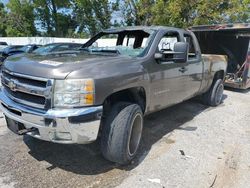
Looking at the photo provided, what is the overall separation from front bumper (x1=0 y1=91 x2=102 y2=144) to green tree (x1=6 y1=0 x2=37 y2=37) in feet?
137

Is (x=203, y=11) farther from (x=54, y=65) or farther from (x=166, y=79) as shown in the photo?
(x=54, y=65)

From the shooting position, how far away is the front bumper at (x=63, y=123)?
294 cm

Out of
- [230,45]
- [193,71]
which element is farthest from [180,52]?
[230,45]

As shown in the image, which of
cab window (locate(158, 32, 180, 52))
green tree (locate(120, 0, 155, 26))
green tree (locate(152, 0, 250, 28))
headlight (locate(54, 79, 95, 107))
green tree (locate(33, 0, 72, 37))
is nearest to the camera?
headlight (locate(54, 79, 95, 107))

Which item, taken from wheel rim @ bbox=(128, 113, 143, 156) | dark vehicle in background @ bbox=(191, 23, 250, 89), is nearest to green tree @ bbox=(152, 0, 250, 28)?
dark vehicle in background @ bbox=(191, 23, 250, 89)

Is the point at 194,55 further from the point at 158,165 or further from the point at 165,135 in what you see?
the point at 158,165

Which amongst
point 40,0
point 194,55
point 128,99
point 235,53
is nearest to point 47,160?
point 128,99

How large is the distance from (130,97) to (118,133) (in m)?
0.70

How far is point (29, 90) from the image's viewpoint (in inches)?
122

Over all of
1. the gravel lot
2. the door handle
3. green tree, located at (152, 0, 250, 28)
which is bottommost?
the gravel lot

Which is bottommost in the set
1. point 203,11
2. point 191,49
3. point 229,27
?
point 191,49

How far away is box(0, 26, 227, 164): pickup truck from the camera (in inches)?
116

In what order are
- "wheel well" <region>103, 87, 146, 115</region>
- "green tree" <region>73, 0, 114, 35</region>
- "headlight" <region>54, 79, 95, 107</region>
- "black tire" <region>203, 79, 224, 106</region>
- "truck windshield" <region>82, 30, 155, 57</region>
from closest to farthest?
"headlight" <region>54, 79, 95, 107</region> < "wheel well" <region>103, 87, 146, 115</region> < "truck windshield" <region>82, 30, 155, 57</region> < "black tire" <region>203, 79, 224, 106</region> < "green tree" <region>73, 0, 114, 35</region>

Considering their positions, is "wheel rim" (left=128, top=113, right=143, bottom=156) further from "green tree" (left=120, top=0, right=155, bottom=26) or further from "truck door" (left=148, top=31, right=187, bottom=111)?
"green tree" (left=120, top=0, right=155, bottom=26)
